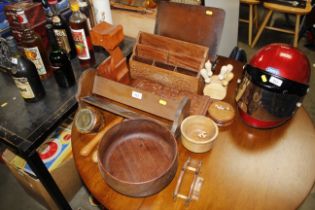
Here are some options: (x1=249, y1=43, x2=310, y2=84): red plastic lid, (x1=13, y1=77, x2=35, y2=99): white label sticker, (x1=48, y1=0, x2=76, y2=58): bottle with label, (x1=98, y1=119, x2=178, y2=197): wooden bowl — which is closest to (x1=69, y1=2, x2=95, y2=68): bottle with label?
(x1=48, y1=0, x2=76, y2=58): bottle with label

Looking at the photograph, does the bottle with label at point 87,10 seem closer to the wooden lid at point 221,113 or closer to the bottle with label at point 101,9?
the bottle with label at point 101,9

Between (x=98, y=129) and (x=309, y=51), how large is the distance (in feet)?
8.96

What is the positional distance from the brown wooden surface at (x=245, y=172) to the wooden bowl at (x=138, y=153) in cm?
5

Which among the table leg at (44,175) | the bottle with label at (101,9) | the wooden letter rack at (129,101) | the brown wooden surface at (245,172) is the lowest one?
the table leg at (44,175)

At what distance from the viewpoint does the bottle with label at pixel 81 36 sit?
3.60 feet

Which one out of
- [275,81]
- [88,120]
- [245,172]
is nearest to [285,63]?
[275,81]

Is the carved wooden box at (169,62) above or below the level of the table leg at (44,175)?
above

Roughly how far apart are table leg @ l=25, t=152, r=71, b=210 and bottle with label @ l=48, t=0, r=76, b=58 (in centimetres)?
50

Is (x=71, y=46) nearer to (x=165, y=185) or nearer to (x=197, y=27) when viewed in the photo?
(x=197, y=27)

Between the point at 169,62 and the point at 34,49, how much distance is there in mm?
558

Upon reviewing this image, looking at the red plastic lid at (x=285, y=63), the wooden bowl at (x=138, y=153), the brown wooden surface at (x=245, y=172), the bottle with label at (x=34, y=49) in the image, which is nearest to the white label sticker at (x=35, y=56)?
the bottle with label at (x=34, y=49)

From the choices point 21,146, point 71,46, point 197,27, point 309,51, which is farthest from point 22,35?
point 309,51

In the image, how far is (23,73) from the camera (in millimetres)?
952

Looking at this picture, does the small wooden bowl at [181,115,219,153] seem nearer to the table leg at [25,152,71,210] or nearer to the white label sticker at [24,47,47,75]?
the table leg at [25,152,71,210]
